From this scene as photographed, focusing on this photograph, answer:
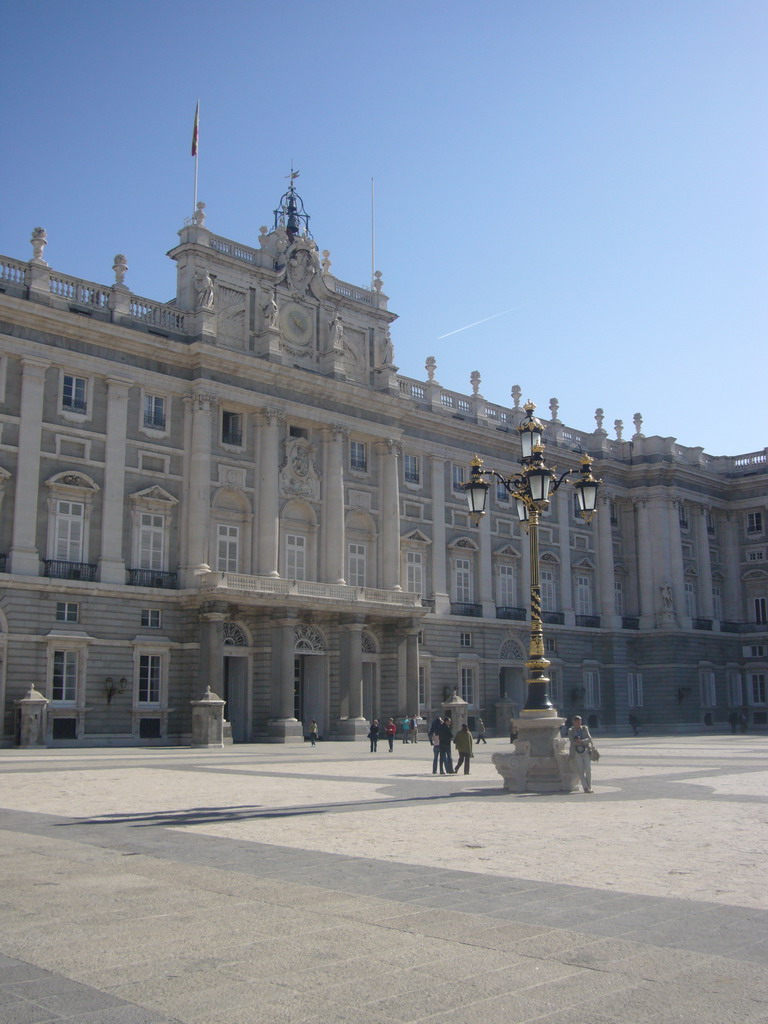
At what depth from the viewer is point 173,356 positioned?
144 feet

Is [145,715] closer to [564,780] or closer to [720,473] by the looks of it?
[564,780]

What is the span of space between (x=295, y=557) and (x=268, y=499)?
10.8 feet

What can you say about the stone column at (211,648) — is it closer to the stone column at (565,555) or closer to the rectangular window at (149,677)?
the rectangular window at (149,677)

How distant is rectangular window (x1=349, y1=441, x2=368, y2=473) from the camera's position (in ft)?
167

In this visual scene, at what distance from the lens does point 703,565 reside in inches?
2766

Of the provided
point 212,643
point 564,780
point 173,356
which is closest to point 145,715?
point 212,643

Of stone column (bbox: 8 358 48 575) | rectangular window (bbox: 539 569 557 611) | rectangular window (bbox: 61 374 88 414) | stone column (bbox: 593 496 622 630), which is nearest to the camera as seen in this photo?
stone column (bbox: 8 358 48 575)

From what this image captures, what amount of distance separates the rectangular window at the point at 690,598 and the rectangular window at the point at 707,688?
13.1 feet

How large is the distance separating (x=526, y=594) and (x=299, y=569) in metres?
17.6

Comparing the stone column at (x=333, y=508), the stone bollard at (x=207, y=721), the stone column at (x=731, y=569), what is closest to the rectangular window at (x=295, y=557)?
the stone column at (x=333, y=508)

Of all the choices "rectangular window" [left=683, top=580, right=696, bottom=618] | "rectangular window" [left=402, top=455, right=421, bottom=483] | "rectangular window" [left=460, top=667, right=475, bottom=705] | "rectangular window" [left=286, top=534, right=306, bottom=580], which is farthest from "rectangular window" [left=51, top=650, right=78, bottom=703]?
"rectangular window" [left=683, top=580, right=696, bottom=618]

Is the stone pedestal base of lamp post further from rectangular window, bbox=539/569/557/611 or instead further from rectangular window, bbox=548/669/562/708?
rectangular window, bbox=539/569/557/611

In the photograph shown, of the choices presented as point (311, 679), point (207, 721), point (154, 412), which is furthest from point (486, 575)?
point (207, 721)

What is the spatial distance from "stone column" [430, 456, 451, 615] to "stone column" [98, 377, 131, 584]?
18.3 metres
